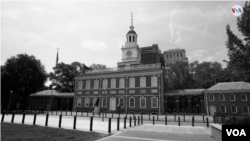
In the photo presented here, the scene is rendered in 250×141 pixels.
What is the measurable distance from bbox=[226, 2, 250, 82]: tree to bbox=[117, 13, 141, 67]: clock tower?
107 ft

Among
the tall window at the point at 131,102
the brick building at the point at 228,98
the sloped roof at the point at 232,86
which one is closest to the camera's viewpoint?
the brick building at the point at 228,98

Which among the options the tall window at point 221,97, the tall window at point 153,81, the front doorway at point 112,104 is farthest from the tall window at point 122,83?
the tall window at point 221,97

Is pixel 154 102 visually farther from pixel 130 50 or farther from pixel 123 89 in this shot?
pixel 130 50

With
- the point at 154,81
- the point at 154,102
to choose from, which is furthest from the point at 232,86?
the point at 154,102

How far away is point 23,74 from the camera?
3522cm

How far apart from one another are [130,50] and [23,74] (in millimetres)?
30597

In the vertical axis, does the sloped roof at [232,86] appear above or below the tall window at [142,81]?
below

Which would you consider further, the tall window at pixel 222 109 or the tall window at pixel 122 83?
the tall window at pixel 122 83

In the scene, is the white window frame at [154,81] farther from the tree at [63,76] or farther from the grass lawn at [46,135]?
the tree at [63,76]

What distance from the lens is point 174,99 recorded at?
32219 millimetres

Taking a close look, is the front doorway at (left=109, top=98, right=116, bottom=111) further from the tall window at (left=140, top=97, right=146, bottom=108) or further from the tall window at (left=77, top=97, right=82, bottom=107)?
the tall window at (left=77, top=97, right=82, bottom=107)

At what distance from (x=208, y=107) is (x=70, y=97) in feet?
117

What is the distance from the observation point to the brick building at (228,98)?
2719 cm

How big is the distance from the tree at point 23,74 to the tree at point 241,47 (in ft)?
130
